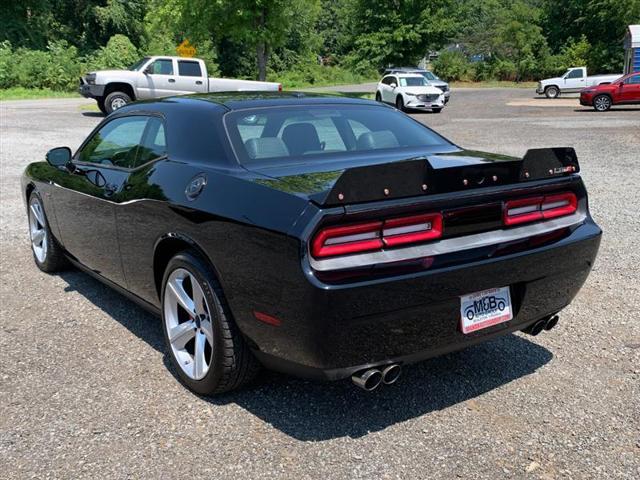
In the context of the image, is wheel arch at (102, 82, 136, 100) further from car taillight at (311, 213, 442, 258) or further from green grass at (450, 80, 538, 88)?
green grass at (450, 80, 538, 88)

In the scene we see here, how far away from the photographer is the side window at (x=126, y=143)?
3931mm

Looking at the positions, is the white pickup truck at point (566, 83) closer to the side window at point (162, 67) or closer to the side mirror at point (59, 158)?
the side window at point (162, 67)

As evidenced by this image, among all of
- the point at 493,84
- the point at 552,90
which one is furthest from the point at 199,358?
the point at 493,84

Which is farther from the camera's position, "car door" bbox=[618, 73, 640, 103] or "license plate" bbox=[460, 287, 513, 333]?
"car door" bbox=[618, 73, 640, 103]

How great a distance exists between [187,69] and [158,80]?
1072 mm

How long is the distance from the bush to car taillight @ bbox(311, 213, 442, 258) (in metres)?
58.5

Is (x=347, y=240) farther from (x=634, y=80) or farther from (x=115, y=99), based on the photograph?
(x=634, y=80)

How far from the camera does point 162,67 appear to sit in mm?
21234

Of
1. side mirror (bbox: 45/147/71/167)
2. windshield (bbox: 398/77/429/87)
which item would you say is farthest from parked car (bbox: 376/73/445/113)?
side mirror (bbox: 45/147/71/167)

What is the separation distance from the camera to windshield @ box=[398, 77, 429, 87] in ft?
82.3

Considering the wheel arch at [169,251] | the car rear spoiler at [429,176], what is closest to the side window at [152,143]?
the wheel arch at [169,251]

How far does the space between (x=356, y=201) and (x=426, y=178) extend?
0.38 m

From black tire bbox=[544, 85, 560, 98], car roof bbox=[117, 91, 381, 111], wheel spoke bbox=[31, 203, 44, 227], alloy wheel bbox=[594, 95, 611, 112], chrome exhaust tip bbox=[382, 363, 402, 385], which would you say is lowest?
black tire bbox=[544, 85, 560, 98]

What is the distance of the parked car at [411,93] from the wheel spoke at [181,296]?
70.4 ft
